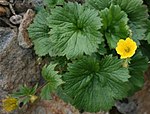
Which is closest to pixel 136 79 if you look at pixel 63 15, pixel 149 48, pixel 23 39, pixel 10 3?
pixel 149 48

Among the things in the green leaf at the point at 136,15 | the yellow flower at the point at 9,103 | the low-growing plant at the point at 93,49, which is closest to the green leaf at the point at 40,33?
the low-growing plant at the point at 93,49

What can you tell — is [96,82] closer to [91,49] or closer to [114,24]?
[91,49]

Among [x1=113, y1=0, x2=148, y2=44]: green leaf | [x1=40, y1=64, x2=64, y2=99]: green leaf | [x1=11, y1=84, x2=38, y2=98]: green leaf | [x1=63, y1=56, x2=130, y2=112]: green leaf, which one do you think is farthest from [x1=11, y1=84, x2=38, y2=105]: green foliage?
[x1=113, y1=0, x2=148, y2=44]: green leaf

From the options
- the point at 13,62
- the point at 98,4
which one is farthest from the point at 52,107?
the point at 98,4

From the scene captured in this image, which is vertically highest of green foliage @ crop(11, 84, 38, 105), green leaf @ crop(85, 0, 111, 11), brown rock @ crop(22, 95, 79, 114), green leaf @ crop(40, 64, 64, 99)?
green leaf @ crop(85, 0, 111, 11)

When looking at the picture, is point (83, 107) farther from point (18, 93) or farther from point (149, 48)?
point (149, 48)

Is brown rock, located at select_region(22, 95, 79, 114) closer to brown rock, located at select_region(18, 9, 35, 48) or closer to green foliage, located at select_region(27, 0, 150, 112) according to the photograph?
green foliage, located at select_region(27, 0, 150, 112)

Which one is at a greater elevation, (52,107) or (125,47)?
(125,47)
